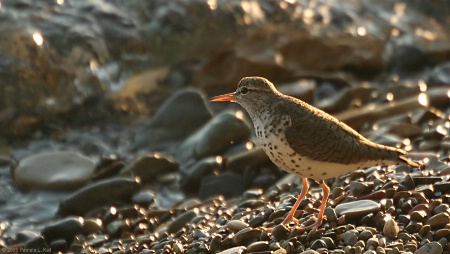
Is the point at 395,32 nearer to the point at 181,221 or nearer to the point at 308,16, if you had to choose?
the point at 308,16

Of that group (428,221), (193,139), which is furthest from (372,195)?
(193,139)

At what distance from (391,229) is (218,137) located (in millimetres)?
4691

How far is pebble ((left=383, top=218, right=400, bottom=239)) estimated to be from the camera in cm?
684

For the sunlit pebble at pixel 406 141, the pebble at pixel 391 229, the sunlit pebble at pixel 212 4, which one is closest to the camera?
the pebble at pixel 391 229

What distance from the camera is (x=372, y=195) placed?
761cm

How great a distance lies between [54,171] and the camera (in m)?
11.0

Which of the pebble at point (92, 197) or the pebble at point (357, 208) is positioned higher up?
the pebble at point (92, 197)

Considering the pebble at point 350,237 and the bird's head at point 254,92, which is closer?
the pebble at point 350,237

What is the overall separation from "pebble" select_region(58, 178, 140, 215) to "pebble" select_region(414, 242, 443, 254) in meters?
4.81

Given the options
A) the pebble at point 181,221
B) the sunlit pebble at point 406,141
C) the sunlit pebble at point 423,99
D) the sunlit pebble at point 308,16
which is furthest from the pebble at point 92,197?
the sunlit pebble at point 308,16

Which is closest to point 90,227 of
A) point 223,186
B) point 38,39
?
point 223,186

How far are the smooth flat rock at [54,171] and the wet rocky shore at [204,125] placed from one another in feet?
0.07

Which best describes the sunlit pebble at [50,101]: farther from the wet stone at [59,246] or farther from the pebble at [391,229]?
the pebble at [391,229]

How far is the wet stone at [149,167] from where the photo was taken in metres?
11.0
